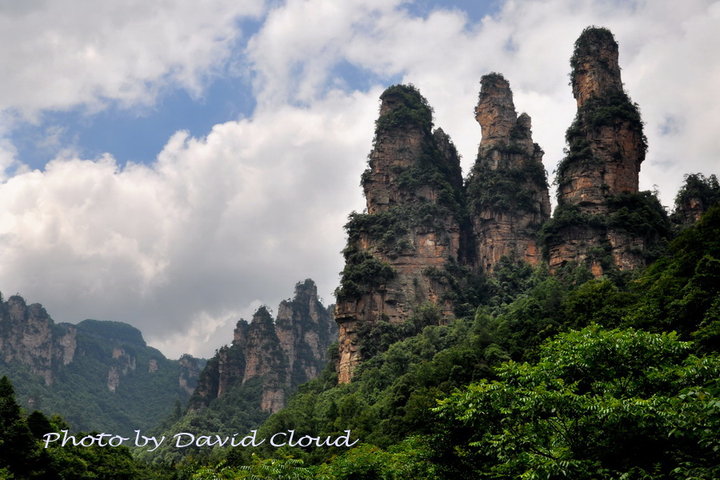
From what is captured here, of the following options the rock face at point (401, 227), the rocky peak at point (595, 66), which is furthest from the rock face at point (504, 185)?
the rocky peak at point (595, 66)

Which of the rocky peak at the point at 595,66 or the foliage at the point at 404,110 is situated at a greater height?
the foliage at the point at 404,110

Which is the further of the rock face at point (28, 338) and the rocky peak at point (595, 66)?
the rock face at point (28, 338)

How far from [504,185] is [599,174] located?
1811 cm

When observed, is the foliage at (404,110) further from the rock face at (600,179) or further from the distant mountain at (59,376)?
the distant mountain at (59,376)

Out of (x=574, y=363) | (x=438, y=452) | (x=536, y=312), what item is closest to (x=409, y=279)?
(x=536, y=312)

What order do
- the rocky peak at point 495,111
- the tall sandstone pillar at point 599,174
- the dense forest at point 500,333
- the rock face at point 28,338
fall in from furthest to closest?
the rock face at point 28,338 < the rocky peak at point 495,111 < the tall sandstone pillar at point 599,174 < the dense forest at point 500,333

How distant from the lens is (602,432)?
14016 millimetres

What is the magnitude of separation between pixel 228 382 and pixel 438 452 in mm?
113436

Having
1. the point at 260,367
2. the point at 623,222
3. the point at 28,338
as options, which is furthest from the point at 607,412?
the point at 28,338

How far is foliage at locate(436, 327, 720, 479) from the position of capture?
483 inches

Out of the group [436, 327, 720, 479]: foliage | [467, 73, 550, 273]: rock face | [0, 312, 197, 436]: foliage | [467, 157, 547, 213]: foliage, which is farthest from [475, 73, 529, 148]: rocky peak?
[0, 312, 197, 436]: foliage

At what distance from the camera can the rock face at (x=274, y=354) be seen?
126 meters

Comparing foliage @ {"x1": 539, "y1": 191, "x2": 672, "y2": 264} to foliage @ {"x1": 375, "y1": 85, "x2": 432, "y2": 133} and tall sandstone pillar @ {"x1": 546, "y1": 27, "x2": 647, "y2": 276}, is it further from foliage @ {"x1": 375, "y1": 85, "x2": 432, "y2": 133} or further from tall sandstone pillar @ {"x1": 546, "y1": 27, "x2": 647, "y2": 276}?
foliage @ {"x1": 375, "y1": 85, "x2": 432, "y2": 133}

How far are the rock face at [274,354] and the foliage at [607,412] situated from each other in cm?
10748
